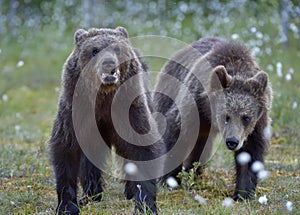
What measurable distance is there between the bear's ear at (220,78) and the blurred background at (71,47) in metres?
1.57

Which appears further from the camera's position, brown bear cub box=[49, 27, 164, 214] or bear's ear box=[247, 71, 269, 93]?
bear's ear box=[247, 71, 269, 93]

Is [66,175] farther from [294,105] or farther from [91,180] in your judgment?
[294,105]

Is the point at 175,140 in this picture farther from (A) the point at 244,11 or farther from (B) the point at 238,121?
(A) the point at 244,11

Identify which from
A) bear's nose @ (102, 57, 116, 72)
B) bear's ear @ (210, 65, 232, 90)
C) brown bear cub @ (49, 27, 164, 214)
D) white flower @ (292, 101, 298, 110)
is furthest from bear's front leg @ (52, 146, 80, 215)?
white flower @ (292, 101, 298, 110)

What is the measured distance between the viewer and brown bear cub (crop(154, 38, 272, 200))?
5.51m

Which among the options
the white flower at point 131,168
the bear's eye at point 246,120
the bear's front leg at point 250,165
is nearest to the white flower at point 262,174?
the bear's front leg at point 250,165

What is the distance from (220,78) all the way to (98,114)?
1304 mm

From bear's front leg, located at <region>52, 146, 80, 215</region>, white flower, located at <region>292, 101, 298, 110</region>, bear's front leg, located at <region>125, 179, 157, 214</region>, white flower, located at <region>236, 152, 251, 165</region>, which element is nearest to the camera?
bear's front leg, located at <region>125, 179, 157, 214</region>

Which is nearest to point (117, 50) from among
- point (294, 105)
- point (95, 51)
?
point (95, 51)

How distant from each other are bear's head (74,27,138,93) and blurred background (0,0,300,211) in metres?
1.40

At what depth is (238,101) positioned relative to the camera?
554 cm

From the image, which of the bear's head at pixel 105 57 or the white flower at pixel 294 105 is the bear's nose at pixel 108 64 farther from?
the white flower at pixel 294 105

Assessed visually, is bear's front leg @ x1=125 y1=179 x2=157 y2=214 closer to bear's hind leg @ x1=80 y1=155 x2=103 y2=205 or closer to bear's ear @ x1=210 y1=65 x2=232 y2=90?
bear's hind leg @ x1=80 y1=155 x2=103 y2=205

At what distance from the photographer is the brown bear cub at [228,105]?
5.51 metres
